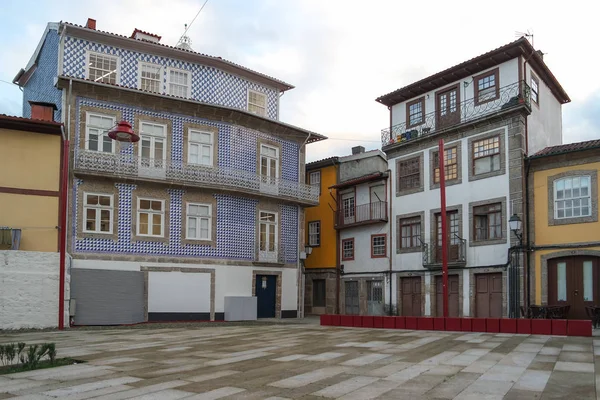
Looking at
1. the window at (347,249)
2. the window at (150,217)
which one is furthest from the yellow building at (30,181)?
the window at (347,249)

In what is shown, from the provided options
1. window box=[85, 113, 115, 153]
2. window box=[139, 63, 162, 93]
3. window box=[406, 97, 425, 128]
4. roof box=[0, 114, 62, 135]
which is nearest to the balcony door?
window box=[406, 97, 425, 128]

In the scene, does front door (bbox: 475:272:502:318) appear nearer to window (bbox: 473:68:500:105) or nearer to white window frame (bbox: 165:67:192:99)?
window (bbox: 473:68:500:105)

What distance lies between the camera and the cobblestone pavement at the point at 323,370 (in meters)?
7.52

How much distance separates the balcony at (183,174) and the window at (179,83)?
11.1 ft

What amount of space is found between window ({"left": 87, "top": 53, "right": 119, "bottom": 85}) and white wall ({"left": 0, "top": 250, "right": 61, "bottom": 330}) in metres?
7.98

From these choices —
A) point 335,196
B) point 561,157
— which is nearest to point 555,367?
point 561,157

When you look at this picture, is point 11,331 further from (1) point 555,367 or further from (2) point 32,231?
(1) point 555,367

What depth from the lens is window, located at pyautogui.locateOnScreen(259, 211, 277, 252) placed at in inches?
1052

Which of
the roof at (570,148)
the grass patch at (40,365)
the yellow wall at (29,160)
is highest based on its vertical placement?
the roof at (570,148)

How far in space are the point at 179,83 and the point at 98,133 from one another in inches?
178

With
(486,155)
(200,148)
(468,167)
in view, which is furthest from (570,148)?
(200,148)

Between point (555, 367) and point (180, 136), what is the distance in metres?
18.8

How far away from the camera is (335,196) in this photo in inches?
1264

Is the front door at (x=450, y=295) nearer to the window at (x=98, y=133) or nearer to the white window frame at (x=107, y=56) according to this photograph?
the window at (x=98, y=133)
